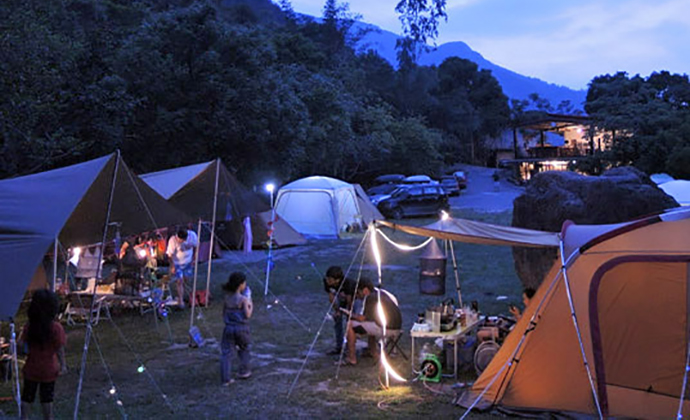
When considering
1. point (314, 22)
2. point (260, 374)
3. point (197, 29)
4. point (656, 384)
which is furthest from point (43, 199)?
point (314, 22)

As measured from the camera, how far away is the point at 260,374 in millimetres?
7027

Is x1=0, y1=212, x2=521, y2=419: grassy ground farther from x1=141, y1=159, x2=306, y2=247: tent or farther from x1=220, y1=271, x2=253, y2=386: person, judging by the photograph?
x1=141, y1=159, x2=306, y2=247: tent

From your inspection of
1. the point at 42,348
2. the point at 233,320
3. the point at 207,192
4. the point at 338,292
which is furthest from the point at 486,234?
the point at 207,192

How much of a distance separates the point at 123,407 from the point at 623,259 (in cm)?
494

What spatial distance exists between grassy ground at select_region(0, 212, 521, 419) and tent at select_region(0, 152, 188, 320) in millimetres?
1464

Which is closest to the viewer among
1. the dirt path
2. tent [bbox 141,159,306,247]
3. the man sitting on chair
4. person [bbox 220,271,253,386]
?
person [bbox 220,271,253,386]

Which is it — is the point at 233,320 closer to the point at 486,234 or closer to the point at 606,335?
the point at 486,234

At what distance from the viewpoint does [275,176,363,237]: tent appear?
2009 cm

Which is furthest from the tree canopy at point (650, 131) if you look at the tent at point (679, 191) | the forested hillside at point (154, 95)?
the forested hillside at point (154, 95)

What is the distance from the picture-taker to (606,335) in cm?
580

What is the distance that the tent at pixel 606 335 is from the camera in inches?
213

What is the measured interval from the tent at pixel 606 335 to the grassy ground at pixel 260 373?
2.82 feet

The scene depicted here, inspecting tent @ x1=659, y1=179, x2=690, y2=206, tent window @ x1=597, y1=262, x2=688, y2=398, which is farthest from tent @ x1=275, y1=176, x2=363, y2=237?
tent window @ x1=597, y1=262, x2=688, y2=398

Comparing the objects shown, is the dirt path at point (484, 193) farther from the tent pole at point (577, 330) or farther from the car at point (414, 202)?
the tent pole at point (577, 330)
